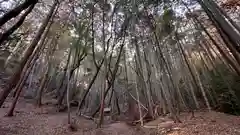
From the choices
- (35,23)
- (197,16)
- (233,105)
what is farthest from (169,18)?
(35,23)

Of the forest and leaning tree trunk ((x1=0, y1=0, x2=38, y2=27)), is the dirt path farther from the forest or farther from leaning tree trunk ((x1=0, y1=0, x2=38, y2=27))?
leaning tree trunk ((x1=0, y1=0, x2=38, y2=27))

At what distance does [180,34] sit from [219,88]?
407cm

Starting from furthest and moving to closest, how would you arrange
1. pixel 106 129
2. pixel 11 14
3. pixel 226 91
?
pixel 226 91 → pixel 106 129 → pixel 11 14

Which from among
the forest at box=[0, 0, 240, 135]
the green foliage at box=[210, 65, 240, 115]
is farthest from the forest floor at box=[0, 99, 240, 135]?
the green foliage at box=[210, 65, 240, 115]

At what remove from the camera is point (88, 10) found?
33.1ft

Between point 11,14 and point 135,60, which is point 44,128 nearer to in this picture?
point 135,60

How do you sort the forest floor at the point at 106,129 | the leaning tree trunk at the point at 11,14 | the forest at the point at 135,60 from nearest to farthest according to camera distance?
the leaning tree trunk at the point at 11,14 < the forest floor at the point at 106,129 < the forest at the point at 135,60

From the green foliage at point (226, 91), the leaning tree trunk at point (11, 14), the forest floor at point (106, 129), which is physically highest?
the green foliage at point (226, 91)

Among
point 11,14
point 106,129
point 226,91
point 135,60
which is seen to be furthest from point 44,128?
point 226,91

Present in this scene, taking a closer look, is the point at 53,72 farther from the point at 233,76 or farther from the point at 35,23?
the point at 233,76

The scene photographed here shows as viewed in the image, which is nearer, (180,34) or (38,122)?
(38,122)

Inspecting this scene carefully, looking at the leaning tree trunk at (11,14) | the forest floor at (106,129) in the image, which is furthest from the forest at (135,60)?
the leaning tree trunk at (11,14)

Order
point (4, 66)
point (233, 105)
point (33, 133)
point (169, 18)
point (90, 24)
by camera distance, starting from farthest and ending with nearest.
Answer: point (4, 66)
point (233, 105)
point (90, 24)
point (169, 18)
point (33, 133)

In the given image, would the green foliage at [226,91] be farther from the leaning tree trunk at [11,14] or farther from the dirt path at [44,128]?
the leaning tree trunk at [11,14]
